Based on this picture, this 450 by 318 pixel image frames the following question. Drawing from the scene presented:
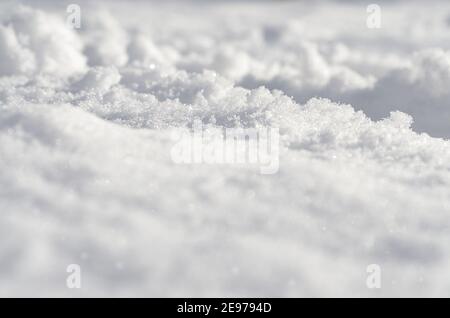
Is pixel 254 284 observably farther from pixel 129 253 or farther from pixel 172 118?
pixel 172 118

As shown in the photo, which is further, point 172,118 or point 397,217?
point 172,118

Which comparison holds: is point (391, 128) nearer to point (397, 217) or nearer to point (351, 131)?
point (351, 131)

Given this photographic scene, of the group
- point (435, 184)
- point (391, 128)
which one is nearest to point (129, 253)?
point (435, 184)

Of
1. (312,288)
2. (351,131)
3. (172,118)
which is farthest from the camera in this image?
(172,118)

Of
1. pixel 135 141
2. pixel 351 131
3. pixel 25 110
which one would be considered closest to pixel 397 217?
pixel 351 131
